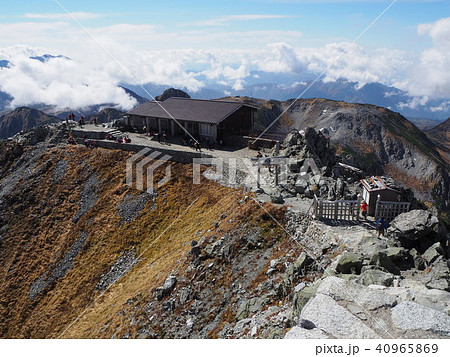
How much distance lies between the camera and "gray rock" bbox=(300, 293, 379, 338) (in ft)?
35.4

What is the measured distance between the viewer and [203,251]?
82.4ft

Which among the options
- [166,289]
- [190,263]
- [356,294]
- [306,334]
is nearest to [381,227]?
[356,294]

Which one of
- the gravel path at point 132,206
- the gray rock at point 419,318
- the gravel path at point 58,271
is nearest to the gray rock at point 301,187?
the gravel path at point 132,206

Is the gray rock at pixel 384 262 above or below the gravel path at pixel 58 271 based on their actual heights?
above

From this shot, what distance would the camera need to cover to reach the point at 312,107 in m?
164

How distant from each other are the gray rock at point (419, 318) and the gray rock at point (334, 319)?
4.43ft

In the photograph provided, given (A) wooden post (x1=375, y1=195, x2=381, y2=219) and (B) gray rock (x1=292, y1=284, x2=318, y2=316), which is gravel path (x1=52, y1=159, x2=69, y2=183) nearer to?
(A) wooden post (x1=375, y1=195, x2=381, y2=219)

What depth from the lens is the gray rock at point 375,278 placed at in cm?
1445

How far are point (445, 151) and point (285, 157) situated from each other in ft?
565

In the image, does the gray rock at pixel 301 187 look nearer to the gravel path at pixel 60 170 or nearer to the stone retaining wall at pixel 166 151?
the stone retaining wall at pixel 166 151

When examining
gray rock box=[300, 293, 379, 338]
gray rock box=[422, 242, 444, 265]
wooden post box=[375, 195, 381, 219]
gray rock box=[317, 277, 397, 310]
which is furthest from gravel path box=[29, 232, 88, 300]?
gray rock box=[422, 242, 444, 265]

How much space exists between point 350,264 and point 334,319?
5.90 m

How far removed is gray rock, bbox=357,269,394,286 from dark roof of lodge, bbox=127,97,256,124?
34763 mm
